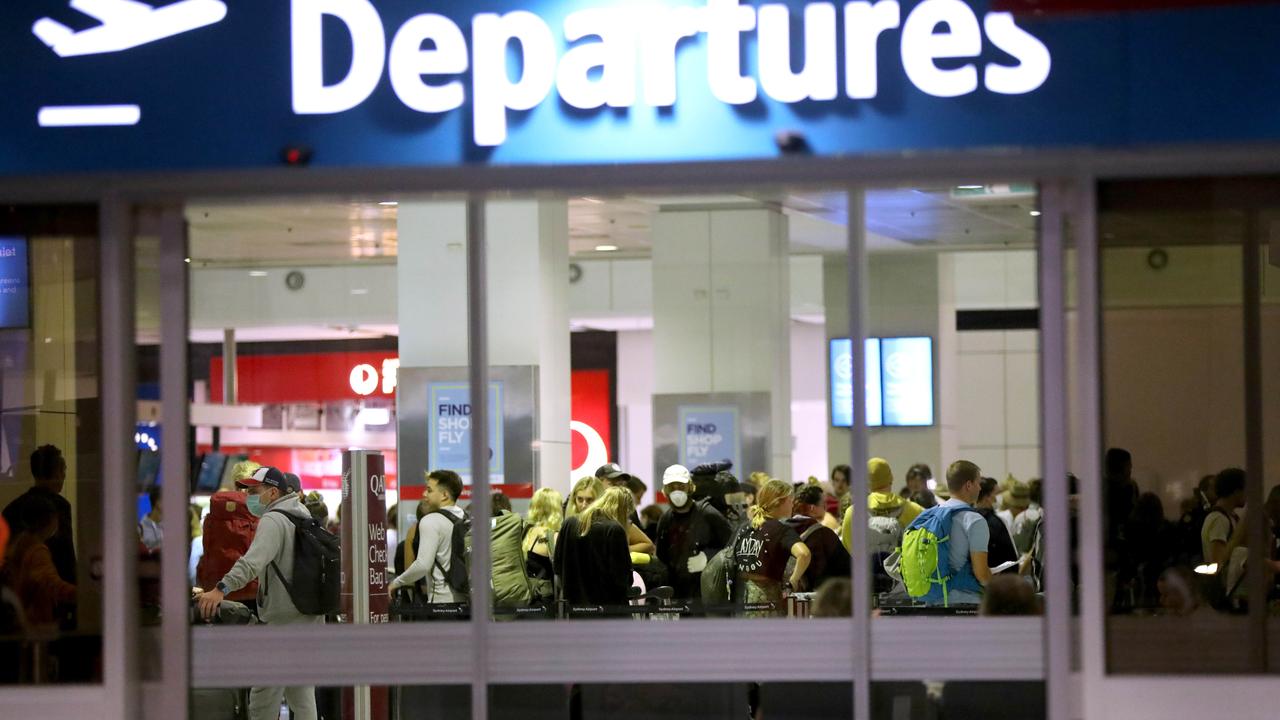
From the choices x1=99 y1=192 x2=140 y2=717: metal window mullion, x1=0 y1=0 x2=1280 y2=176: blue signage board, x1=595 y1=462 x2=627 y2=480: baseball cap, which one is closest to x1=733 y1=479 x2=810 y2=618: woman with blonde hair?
x1=595 y1=462 x2=627 y2=480: baseball cap

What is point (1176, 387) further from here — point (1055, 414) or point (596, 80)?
point (596, 80)

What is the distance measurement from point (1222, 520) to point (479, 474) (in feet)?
8.21

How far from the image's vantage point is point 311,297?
1844cm

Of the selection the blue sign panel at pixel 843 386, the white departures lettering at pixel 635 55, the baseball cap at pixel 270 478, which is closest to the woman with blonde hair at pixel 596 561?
the baseball cap at pixel 270 478

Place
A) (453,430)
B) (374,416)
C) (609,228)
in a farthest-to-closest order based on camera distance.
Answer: (374,416) < (609,228) < (453,430)

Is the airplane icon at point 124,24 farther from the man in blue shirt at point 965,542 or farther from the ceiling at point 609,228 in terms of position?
the ceiling at point 609,228

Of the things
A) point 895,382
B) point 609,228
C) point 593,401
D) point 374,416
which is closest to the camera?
point 609,228

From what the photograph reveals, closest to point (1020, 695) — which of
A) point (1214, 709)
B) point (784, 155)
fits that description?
point (1214, 709)

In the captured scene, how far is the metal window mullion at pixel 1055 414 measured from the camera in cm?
489

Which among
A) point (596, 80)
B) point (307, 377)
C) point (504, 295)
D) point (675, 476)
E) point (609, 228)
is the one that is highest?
point (609, 228)

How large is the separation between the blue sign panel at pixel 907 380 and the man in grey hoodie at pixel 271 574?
10.5 meters

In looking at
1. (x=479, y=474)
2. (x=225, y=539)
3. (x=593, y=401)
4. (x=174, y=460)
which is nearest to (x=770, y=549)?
(x=225, y=539)

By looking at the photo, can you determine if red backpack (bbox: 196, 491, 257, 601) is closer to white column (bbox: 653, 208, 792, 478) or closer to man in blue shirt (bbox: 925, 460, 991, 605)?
man in blue shirt (bbox: 925, 460, 991, 605)

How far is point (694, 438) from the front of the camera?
52.7ft
